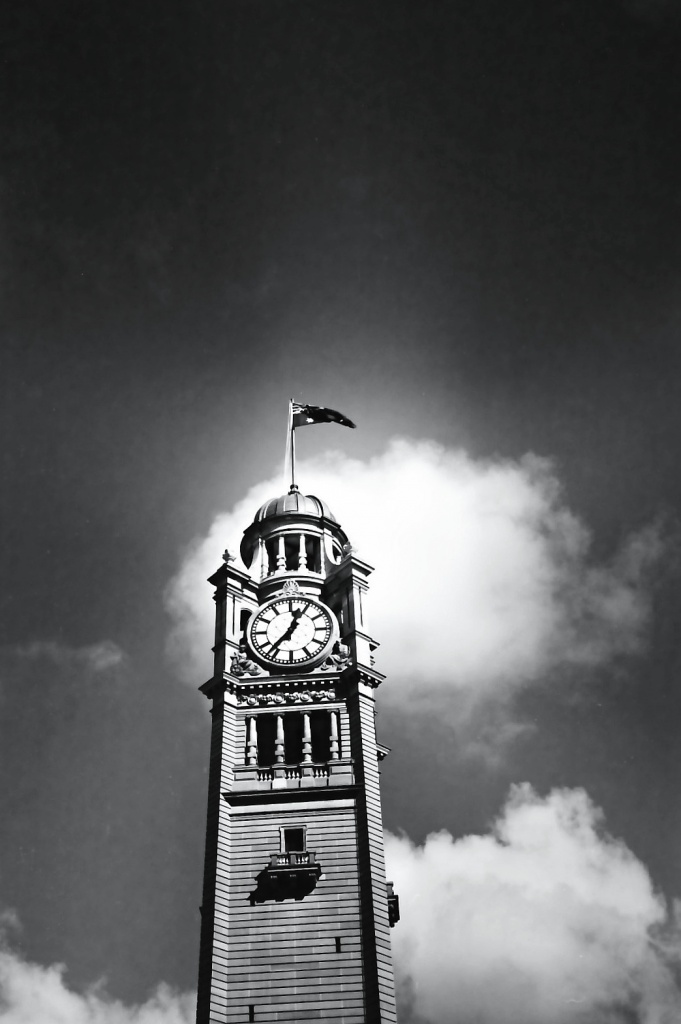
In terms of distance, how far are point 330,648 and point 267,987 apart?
23.2 metres

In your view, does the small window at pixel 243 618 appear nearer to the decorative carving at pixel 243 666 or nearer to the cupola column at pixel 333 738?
the decorative carving at pixel 243 666

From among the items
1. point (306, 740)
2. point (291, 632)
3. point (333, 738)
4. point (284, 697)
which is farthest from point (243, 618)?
point (333, 738)

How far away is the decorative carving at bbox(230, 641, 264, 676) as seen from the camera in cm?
7300

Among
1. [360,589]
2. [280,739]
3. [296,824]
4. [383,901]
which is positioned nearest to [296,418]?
[360,589]

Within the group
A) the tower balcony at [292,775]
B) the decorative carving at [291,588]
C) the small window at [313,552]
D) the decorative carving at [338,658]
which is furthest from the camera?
the small window at [313,552]

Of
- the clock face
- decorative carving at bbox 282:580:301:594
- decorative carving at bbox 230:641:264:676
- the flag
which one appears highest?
the flag

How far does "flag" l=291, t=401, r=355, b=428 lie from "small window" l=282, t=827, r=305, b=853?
3139 cm

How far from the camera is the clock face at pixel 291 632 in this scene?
74.0 m

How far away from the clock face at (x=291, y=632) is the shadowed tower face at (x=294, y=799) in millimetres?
92

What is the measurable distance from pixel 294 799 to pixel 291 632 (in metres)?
13.1

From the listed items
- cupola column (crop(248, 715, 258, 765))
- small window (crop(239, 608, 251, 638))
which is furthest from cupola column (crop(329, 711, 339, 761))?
small window (crop(239, 608, 251, 638))

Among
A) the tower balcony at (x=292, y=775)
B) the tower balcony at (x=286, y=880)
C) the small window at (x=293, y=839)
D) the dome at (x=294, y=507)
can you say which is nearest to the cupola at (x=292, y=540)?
the dome at (x=294, y=507)

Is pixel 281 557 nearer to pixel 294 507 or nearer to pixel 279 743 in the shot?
pixel 294 507

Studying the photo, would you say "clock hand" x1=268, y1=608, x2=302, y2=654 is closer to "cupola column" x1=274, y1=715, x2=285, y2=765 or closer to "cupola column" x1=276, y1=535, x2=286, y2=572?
"cupola column" x1=276, y1=535, x2=286, y2=572
